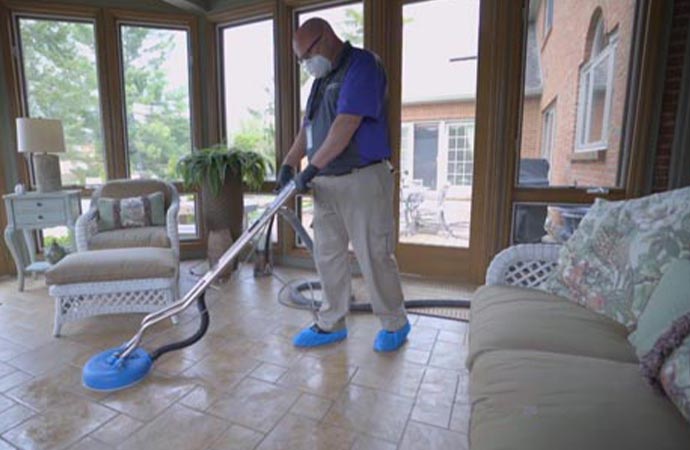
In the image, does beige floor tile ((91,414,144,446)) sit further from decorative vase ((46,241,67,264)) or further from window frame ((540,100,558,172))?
window frame ((540,100,558,172))

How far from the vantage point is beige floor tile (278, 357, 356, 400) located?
1.72 metres

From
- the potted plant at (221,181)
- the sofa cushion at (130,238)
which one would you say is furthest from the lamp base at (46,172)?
the potted plant at (221,181)

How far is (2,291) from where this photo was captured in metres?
2.97

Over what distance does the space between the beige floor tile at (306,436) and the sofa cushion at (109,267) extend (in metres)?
1.23

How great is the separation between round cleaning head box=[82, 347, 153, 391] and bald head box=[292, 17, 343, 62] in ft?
5.26

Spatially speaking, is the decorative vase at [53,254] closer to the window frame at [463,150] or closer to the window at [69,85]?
the window at [69,85]

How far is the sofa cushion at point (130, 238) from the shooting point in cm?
286

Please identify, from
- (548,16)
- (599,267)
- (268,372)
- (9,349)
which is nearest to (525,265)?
(599,267)

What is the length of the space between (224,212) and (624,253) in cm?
280

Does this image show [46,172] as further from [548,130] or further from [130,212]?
[548,130]

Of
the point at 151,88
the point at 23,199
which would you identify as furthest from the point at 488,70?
the point at 23,199

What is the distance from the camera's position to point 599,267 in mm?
1469

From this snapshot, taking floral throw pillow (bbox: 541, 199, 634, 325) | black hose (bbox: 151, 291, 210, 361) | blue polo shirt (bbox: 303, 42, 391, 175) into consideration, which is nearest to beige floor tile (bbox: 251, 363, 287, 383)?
black hose (bbox: 151, 291, 210, 361)

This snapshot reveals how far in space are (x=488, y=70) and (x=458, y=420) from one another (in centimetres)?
239
